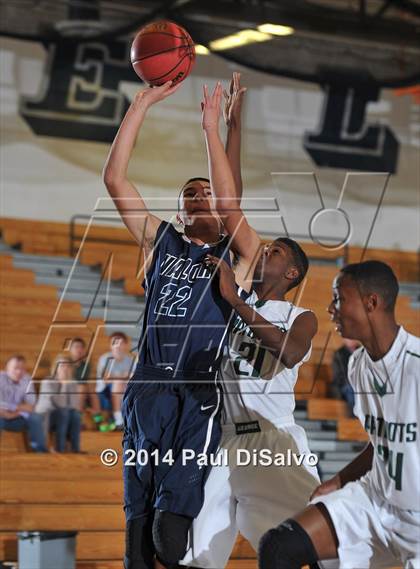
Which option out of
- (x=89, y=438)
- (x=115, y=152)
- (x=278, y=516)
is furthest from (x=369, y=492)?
(x=89, y=438)

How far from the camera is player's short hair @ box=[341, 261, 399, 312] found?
10.7 ft

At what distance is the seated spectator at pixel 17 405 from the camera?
7027mm

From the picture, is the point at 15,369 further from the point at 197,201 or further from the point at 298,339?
the point at 298,339

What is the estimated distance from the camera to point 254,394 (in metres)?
3.94

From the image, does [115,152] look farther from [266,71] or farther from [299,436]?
[266,71]

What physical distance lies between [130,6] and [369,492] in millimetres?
8587

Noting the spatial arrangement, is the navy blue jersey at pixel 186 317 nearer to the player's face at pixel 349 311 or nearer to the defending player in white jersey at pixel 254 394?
the defending player in white jersey at pixel 254 394

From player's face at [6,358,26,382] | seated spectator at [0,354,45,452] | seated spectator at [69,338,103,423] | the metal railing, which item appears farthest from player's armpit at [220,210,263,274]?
the metal railing

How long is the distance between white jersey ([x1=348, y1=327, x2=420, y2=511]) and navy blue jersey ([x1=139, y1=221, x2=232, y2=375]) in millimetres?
673

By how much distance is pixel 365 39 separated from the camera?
11625 mm

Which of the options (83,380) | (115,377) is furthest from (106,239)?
(115,377)

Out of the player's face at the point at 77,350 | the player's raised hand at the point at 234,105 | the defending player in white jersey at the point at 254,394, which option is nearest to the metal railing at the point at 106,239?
the player's face at the point at 77,350

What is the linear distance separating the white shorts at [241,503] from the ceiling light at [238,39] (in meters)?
7.98

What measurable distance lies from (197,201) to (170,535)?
134 centimetres
